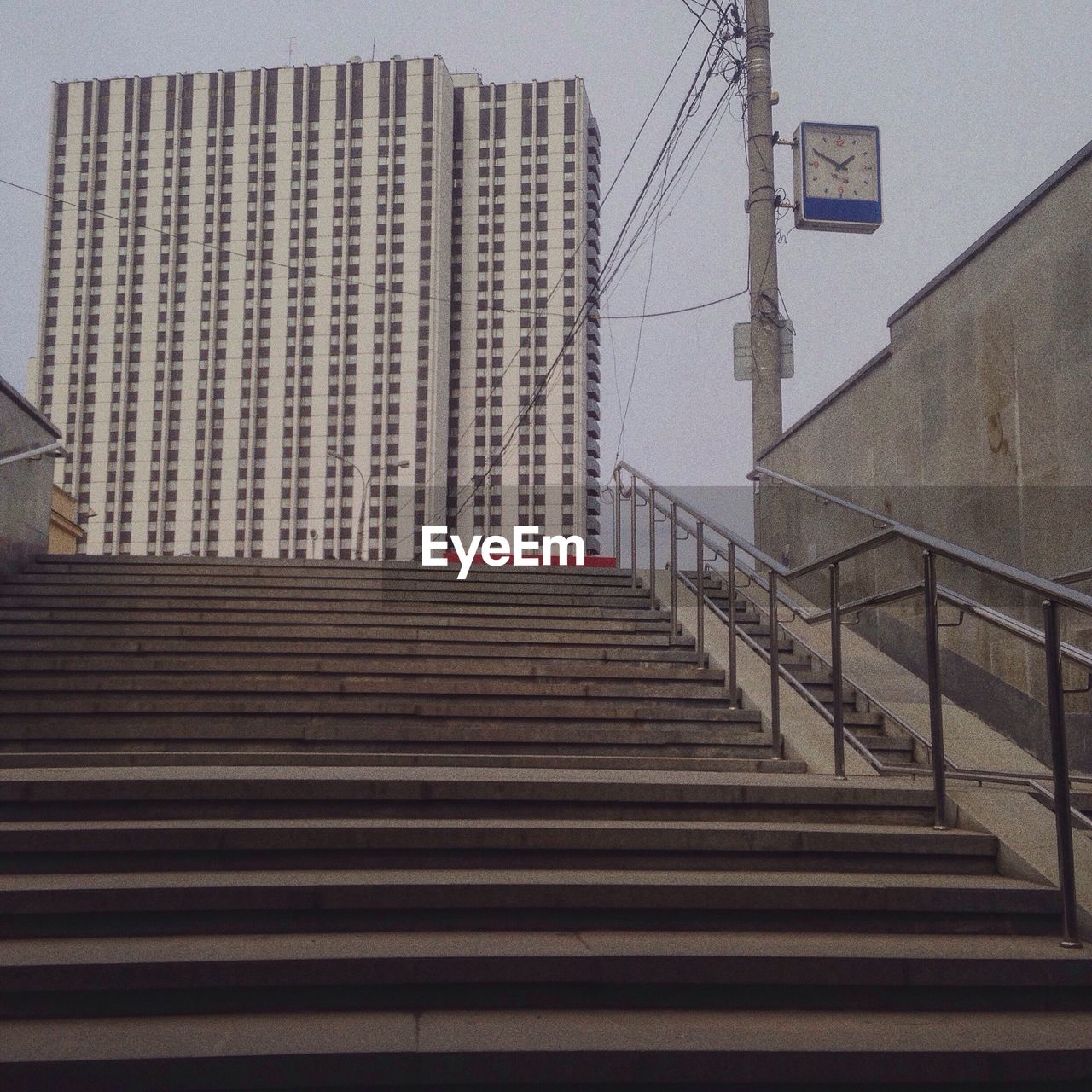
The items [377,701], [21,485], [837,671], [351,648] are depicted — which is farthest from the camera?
[21,485]

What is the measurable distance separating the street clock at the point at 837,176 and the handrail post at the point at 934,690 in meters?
7.39

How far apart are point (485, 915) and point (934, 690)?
5.73ft

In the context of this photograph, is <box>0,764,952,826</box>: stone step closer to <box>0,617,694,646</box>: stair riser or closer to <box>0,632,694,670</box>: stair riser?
<box>0,632,694,670</box>: stair riser

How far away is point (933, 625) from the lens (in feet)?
12.9

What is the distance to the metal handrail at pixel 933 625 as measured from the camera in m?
3.04

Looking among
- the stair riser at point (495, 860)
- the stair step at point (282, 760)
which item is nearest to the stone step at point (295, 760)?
the stair step at point (282, 760)

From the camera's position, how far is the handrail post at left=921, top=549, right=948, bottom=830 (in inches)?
150

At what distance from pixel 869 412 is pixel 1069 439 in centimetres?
230

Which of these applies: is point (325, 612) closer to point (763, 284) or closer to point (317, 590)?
point (317, 590)

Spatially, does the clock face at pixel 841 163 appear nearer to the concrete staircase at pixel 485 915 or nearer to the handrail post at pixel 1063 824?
the concrete staircase at pixel 485 915

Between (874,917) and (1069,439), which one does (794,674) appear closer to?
(1069,439)

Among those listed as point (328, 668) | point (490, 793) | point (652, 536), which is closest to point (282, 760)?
point (490, 793)

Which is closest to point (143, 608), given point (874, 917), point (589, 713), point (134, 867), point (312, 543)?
point (589, 713)

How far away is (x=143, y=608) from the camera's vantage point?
669cm
